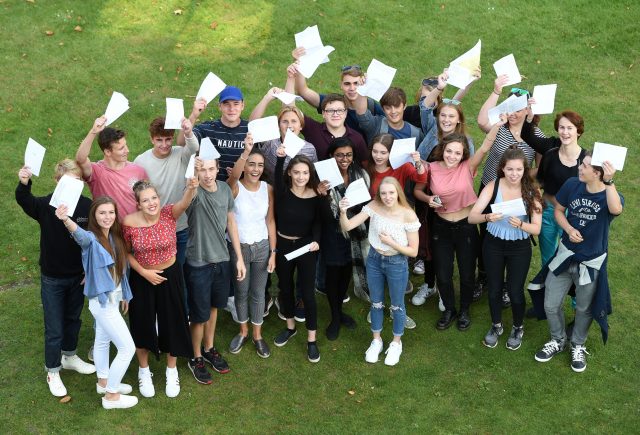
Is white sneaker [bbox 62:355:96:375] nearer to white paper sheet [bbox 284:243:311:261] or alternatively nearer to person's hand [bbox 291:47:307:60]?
white paper sheet [bbox 284:243:311:261]

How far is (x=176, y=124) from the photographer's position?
7453mm

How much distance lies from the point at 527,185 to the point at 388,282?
5.68ft

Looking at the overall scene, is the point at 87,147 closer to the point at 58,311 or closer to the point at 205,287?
the point at 58,311

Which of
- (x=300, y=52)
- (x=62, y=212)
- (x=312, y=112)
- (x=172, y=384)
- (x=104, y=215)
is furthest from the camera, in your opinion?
(x=312, y=112)

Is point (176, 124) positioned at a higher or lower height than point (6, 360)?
higher

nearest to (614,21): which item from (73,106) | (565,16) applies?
(565,16)

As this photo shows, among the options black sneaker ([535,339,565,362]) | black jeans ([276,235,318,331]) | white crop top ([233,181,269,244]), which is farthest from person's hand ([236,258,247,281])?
black sneaker ([535,339,565,362])

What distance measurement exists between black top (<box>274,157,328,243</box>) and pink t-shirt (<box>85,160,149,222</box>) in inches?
55.7

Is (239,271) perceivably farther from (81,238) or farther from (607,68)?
(607,68)

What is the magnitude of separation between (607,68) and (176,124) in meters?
9.04

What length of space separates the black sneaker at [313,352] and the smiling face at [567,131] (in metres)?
3.42

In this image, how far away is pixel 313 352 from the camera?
8234mm

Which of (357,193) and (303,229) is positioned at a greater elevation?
(357,193)

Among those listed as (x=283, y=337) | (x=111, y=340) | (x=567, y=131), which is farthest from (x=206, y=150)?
(x=567, y=131)
